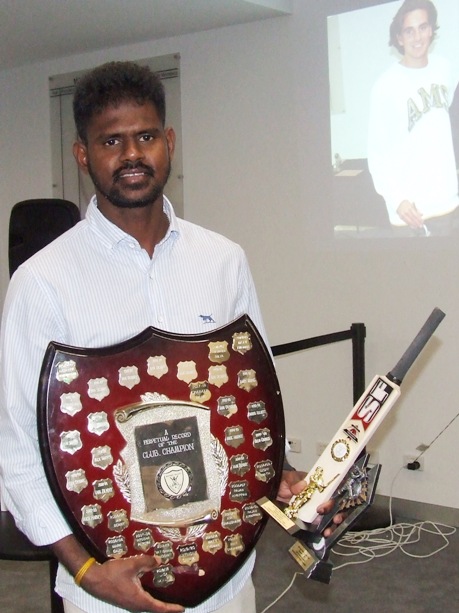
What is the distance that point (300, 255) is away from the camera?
4289 mm

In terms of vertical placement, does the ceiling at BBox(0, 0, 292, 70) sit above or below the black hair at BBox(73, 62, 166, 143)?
above

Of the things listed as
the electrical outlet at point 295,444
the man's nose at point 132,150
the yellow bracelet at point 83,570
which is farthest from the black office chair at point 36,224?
the electrical outlet at point 295,444

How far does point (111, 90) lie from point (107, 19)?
3166mm

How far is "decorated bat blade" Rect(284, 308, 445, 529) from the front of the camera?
1.25 m

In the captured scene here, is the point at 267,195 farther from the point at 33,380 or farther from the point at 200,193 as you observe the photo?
the point at 33,380

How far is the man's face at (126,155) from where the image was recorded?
4.48 feet

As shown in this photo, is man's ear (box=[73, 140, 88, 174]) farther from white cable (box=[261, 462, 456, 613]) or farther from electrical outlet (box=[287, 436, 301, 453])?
electrical outlet (box=[287, 436, 301, 453])

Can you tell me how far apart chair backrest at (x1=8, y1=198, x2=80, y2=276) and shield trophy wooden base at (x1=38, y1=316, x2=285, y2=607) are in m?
1.60

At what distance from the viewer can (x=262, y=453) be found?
137 cm

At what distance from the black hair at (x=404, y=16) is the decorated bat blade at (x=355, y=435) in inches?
114

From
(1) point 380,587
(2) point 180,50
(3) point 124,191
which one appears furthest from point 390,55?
(3) point 124,191

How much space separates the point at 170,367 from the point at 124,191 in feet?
1.04

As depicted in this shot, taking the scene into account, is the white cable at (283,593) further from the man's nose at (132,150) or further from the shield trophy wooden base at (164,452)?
Answer: the man's nose at (132,150)

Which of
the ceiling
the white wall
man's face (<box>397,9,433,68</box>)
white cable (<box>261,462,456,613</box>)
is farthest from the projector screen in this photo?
white cable (<box>261,462,456,613</box>)
